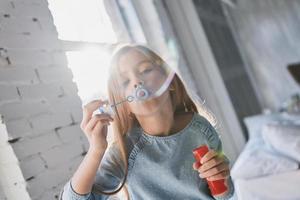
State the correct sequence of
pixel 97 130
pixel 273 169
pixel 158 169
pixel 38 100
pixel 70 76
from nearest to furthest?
pixel 97 130
pixel 158 169
pixel 38 100
pixel 70 76
pixel 273 169

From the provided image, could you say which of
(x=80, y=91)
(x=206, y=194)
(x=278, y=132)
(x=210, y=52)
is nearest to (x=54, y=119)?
(x=80, y=91)

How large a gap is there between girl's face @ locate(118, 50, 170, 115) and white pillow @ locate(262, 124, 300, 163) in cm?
112

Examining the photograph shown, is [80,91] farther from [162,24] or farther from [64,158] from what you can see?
[162,24]

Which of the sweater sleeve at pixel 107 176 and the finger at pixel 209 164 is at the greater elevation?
the sweater sleeve at pixel 107 176

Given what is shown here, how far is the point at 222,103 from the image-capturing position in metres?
3.22

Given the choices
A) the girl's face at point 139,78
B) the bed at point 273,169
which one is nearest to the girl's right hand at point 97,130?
the girl's face at point 139,78

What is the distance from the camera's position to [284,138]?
203 cm

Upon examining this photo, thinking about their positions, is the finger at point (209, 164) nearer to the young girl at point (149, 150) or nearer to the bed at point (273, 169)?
the young girl at point (149, 150)

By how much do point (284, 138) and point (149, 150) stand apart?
3.84 feet

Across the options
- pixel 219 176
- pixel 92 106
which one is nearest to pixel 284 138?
pixel 219 176

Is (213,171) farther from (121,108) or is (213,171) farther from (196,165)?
(121,108)

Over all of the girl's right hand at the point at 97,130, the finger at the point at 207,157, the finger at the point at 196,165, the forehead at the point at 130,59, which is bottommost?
the finger at the point at 196,165

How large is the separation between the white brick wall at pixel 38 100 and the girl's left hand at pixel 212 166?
0.51m

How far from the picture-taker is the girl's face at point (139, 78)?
3.46ft
